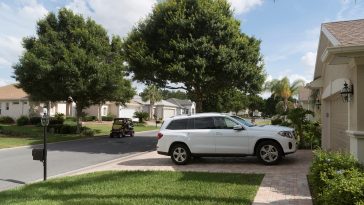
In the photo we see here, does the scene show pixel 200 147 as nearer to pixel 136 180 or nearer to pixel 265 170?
pixel 265 170

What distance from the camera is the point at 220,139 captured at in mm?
13805

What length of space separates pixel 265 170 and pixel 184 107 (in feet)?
269

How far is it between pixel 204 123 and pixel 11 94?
44384mm

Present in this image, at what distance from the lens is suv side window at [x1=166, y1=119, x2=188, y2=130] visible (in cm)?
1444

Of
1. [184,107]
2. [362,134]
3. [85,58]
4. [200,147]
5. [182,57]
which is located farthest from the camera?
[184,107]

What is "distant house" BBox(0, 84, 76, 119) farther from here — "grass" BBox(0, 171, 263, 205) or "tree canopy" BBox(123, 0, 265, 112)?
"grass" BBox(0, 171, 263, 205)

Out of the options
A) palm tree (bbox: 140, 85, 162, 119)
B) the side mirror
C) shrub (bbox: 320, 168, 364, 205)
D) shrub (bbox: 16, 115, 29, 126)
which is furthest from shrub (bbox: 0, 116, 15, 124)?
shrub (bbox: 320, 168, 364, 205)

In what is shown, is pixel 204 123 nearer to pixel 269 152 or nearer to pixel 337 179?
pixel 269 152

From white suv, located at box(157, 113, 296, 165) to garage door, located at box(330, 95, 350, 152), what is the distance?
4.94 feet

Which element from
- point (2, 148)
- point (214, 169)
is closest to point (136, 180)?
point (214, 169)

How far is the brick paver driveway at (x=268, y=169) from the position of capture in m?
8.30

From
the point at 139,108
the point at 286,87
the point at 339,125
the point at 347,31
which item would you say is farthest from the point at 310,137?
the point at 139,108

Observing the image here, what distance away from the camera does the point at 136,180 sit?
10523 mm

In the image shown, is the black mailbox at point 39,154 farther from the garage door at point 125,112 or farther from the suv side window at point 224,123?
the garage door at point 125,112
